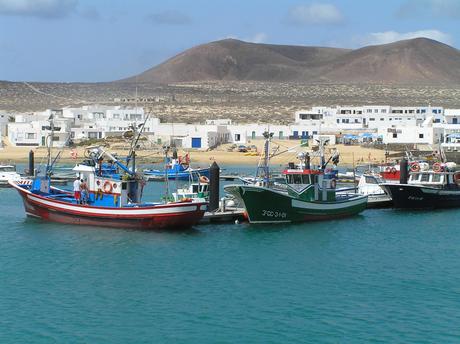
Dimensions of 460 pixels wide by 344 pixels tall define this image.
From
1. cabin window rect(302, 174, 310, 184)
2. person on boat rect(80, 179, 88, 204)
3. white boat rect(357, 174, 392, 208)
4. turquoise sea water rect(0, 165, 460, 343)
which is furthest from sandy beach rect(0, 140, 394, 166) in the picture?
turquoise sea water rect(0, 165, 460, 343)

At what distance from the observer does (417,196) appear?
50625mm

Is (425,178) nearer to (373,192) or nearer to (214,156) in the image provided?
(373,192)

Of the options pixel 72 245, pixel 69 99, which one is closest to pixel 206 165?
pixel 72 245

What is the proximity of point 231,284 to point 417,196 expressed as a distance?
2269 centimetres

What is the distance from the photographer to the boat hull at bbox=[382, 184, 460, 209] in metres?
50.4

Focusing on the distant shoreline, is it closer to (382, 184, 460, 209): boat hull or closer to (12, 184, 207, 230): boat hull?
(382, 184, 460, 209): boat hull

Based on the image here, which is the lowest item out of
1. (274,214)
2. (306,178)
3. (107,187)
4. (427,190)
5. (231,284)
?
(231,284)

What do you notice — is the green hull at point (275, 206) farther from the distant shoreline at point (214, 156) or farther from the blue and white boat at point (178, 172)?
the distant shoreline at point (214, 156)

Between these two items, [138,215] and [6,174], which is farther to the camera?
[6,174]

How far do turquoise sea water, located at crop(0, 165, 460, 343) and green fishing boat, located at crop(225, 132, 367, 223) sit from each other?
2.60 ft

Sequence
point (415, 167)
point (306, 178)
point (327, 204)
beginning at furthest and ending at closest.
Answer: point (415, 167) → point (327, 204) → point (306, 178)

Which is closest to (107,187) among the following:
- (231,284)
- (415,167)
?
(231,284)

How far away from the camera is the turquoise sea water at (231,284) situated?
25.1 metres

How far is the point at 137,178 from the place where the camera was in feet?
135
